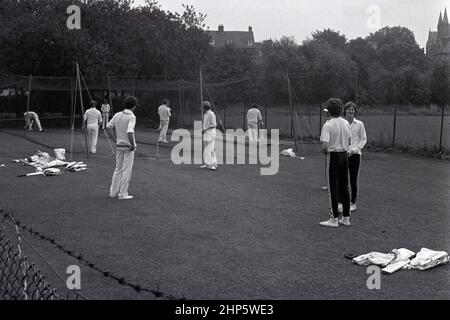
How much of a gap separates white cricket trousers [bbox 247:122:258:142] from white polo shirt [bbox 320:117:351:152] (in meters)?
14.2

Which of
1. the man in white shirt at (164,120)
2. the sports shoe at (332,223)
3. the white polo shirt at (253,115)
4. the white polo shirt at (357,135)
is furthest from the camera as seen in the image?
the man in white shirt at (164,120)

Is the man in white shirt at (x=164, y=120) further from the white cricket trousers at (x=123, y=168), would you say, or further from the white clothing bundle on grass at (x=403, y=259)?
the white clothing bundle on grass at (x=403, y=259)

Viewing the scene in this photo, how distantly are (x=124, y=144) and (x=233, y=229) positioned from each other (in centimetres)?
329

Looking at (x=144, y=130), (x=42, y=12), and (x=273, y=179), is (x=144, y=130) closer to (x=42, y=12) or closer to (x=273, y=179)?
(x=42, y=12)

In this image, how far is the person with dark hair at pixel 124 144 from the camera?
10695 millimetres

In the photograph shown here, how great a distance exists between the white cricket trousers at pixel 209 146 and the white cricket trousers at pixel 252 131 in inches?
284

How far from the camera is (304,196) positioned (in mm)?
11641

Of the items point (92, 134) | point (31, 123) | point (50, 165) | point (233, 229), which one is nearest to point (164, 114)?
point (92, 134)

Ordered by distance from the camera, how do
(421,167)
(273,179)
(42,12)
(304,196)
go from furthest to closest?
(42,12) → (421,167) → (273,179) → (304,196)

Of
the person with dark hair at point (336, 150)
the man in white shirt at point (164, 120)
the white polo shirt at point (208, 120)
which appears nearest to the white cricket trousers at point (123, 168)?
the person with dark hair at point (336, 150)

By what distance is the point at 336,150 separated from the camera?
8.51 m

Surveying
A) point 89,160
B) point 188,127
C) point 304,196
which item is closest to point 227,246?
point 304,196

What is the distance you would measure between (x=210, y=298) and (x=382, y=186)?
8.54 meters
